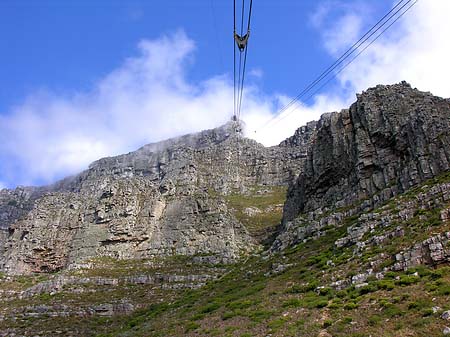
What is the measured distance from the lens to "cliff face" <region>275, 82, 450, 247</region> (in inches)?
1818

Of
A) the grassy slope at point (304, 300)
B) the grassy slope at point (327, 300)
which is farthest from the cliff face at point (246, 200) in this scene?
the grassy slope at point (327, 300)

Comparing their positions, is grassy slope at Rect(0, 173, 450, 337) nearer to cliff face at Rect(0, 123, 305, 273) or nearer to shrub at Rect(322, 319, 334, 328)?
shrub at Rect(322, 319, 334, 328)

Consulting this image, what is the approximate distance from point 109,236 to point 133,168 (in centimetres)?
12294

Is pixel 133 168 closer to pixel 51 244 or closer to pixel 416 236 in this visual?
pixel 51 244

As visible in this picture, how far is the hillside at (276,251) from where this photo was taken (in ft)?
78.5

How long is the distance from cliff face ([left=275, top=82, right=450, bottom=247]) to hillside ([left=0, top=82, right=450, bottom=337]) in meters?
0.20

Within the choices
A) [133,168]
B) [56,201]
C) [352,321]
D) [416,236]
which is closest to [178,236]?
[56,201]

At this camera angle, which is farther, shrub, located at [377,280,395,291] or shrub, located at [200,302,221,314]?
shrub, located at [200,302,221,314]

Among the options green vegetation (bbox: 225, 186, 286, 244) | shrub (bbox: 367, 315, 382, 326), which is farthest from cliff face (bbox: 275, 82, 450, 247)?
shrub (bbox: 367, 315, 382, 326)

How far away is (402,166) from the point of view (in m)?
49.3

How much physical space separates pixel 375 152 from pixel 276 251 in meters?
18.4

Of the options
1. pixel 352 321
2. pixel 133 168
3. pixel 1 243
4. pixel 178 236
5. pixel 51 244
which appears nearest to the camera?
pixel 352 321

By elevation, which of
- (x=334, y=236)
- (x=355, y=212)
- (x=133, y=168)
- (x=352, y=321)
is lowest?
(x=352, y=321)

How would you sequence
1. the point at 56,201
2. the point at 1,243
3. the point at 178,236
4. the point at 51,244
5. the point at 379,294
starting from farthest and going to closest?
the point at 1,243 < the point at 56,201 < the point at 51,244 < the point at 178,236 < the point at 379,294
